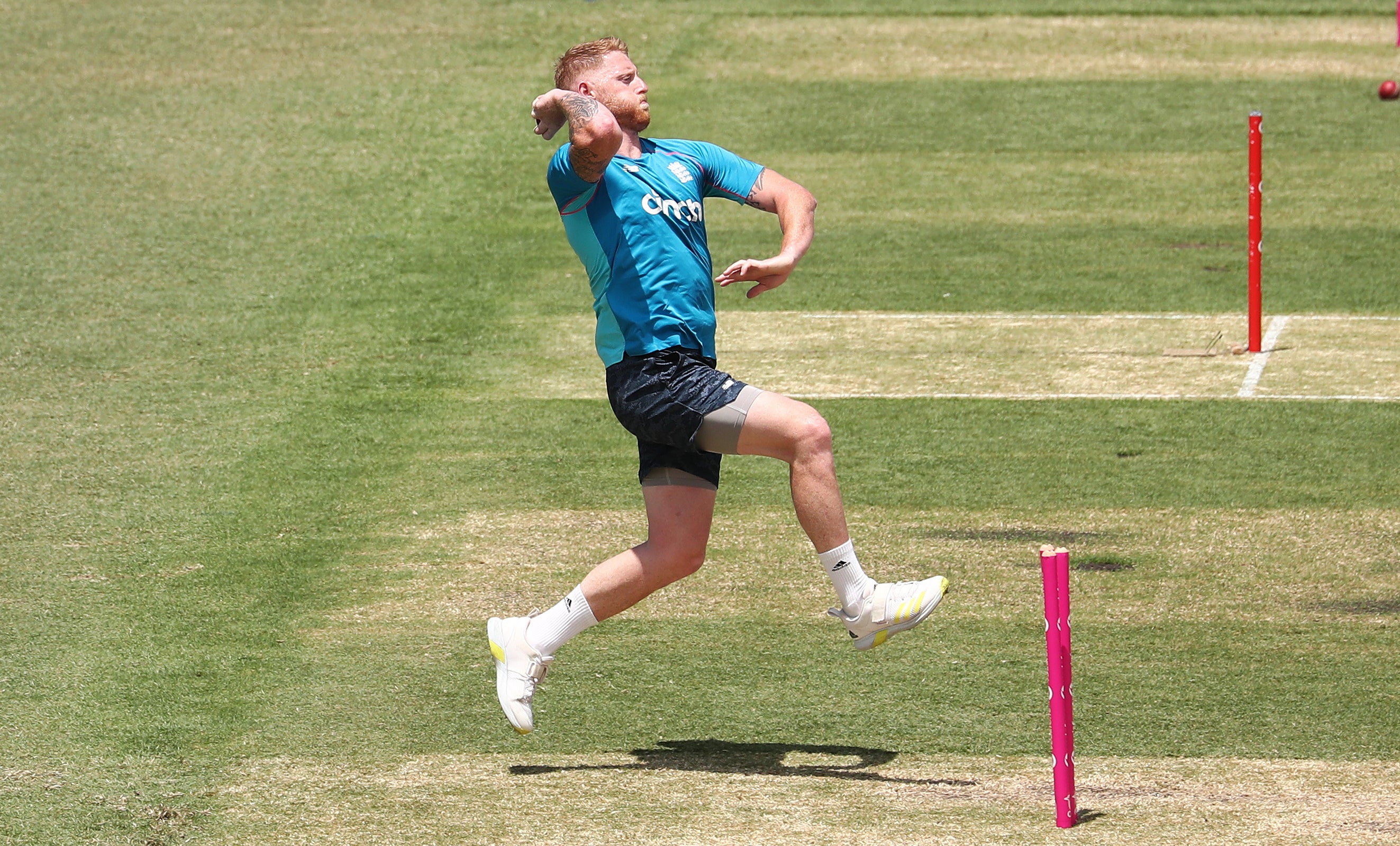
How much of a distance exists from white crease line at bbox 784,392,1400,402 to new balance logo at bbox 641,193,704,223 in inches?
178

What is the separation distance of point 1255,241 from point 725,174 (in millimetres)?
6274

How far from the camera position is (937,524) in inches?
339

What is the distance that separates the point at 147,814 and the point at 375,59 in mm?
14798

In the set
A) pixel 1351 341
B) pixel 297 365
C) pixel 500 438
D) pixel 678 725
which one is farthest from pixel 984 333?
pixel 678 725

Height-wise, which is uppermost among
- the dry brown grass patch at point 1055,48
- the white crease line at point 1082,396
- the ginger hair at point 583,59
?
the dry brown grass patch at point 1055,48

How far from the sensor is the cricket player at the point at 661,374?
5895mm

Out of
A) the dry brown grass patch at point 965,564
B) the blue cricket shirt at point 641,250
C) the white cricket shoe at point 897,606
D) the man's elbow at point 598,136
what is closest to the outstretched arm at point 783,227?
the blue cricket shirt at point 641,250

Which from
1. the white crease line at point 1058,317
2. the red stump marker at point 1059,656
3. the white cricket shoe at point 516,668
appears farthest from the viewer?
the white crease line at point 1058,317

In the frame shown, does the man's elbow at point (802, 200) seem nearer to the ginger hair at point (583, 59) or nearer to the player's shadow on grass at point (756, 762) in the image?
the ginger hair at point (583, 59)

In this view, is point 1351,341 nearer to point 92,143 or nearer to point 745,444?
point 745,444

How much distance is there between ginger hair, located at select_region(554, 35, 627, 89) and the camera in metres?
6.23

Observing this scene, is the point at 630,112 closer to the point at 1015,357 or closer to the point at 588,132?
the point at 588,132

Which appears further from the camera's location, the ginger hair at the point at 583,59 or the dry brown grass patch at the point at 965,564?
the dry brown grass patch at the point at 965,564

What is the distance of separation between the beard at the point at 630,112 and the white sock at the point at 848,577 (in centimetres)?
160
